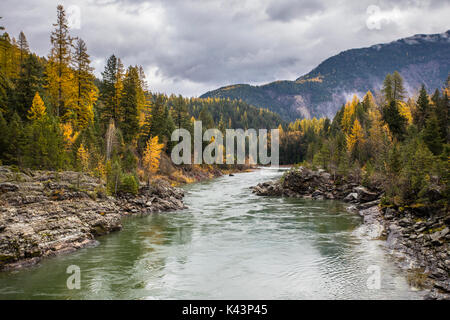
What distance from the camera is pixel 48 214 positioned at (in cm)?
2058

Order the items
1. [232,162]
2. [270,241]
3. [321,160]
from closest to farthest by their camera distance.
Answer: [270,241], [321,160], [232,162]

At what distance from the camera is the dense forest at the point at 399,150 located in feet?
77.6

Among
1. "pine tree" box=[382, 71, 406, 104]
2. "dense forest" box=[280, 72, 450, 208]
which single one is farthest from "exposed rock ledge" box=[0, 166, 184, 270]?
"pine tree" box=[382, 71, 406, 104]

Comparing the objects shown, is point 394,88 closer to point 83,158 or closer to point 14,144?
point 83,158

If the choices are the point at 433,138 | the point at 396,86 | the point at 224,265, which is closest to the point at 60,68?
the point at 224,265

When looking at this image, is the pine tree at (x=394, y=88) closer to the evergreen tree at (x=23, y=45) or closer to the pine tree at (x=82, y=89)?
the pine tree at (x=82, y=89)

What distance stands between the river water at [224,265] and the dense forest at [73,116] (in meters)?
9.96

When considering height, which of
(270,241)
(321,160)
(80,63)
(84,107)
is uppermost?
(80,63)

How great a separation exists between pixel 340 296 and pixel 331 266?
12.6ft

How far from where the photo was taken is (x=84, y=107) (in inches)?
1681

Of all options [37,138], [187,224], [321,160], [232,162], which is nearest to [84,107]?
[37,138]

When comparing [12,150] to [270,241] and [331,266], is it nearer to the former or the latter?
[270,241]

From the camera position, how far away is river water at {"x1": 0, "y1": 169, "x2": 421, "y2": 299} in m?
13.3
